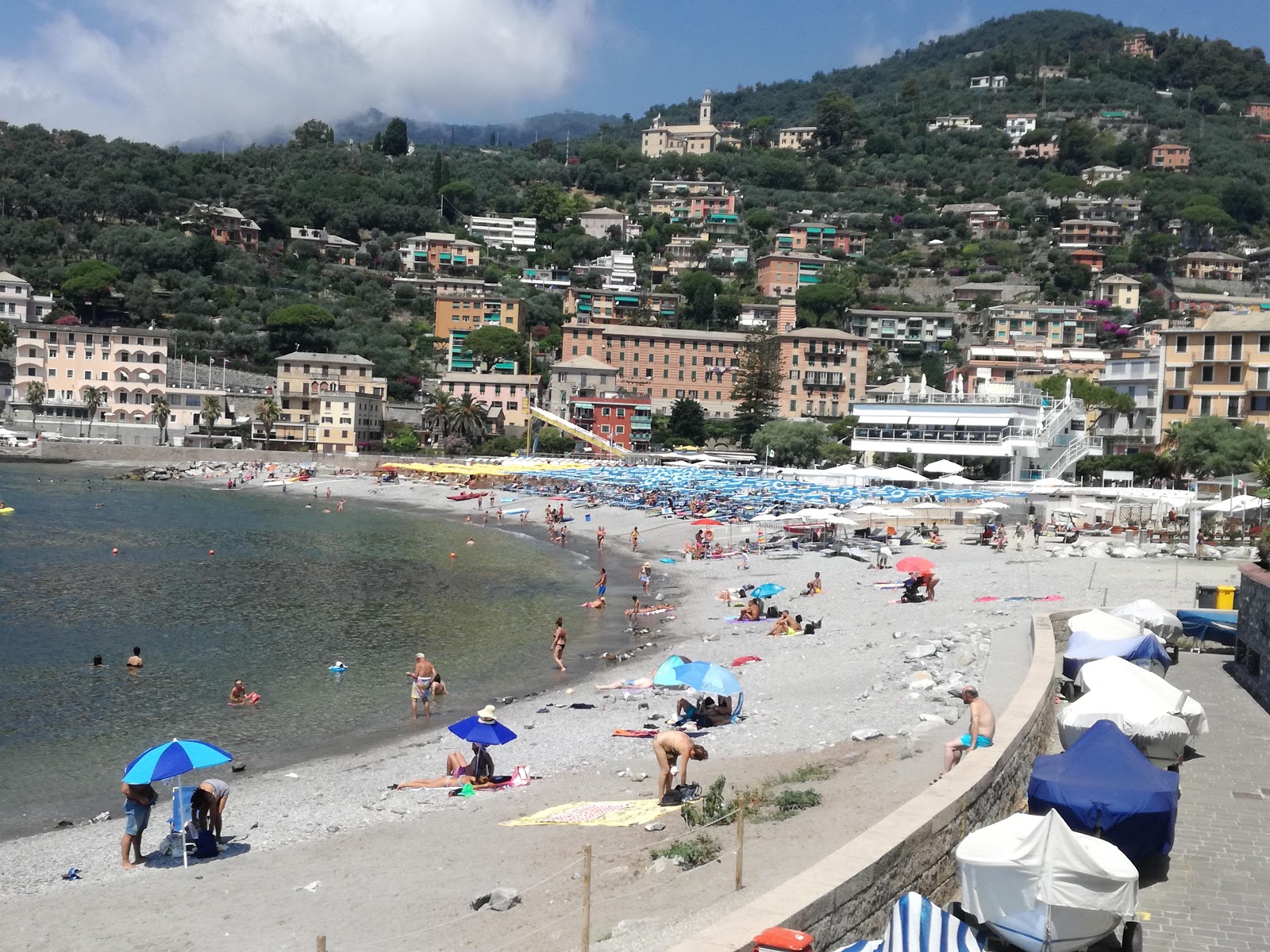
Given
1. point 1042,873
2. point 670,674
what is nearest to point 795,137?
point 670,674

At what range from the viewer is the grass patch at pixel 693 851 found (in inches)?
343

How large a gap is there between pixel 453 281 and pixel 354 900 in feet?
352

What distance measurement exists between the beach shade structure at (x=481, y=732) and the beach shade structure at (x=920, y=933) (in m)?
7.98

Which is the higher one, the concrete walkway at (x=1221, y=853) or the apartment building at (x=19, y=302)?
the apartment building at (x=19, y=302)

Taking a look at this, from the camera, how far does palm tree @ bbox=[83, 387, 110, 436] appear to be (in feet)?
285

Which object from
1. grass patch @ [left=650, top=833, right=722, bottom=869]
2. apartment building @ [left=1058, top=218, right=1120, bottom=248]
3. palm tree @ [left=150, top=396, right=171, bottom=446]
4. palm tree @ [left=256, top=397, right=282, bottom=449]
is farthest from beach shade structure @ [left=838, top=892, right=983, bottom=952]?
apartment building @ [left=1058, top=218, right=1120, bottom=248]

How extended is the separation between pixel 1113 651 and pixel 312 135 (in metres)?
182

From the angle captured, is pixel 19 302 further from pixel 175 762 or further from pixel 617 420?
pixel 175 762

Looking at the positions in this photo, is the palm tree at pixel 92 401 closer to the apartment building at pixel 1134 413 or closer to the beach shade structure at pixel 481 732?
the apartment building at pixel 1134 413

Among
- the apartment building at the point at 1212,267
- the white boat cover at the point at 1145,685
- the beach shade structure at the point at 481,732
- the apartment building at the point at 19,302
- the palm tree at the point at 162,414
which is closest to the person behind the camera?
the white boat cover at the point at 1145,685

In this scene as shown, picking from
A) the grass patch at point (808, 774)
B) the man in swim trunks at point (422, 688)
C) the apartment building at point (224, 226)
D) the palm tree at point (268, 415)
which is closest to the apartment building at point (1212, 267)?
the palm tree at point (268, 415)

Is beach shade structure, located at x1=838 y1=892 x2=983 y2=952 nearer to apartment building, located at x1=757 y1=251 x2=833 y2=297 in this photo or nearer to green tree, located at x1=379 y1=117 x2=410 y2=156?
apartment building, located at x1=757 y1=251 x2=833 y2=297

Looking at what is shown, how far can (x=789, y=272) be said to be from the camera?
117 m

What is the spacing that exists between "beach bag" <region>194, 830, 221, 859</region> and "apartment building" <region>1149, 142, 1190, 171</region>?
580 feet
